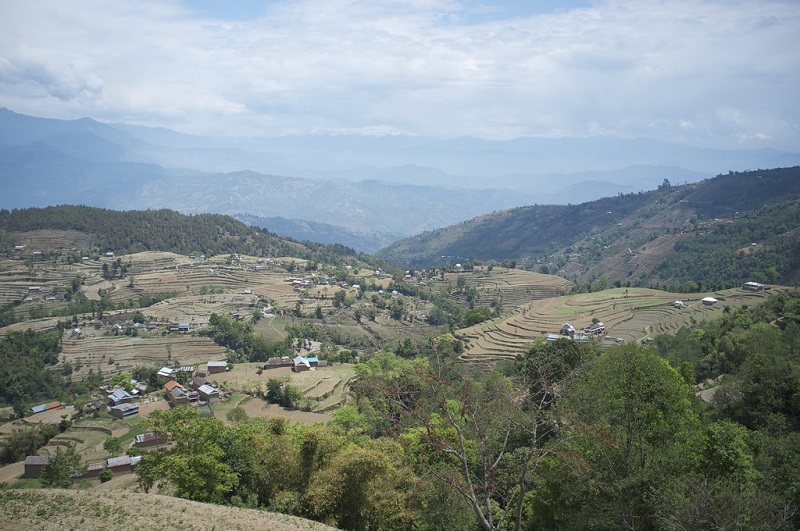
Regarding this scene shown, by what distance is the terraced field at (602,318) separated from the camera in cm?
4869

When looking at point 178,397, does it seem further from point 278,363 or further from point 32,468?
point 32,468

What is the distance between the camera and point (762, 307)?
41.2 m

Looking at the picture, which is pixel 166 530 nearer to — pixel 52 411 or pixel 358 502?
pixel 358 502

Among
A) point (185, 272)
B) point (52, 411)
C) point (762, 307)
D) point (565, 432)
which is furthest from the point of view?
point (185, 272)

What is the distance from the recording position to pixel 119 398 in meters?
43.4

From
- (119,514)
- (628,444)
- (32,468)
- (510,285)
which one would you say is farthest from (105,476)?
(510,285)

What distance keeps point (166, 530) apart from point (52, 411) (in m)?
38.8

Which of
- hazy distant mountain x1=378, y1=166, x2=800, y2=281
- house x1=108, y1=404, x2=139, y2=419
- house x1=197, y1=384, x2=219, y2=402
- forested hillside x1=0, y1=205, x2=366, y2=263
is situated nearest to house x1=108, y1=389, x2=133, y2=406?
house x1=108, y1=404, x2=139, y2=419

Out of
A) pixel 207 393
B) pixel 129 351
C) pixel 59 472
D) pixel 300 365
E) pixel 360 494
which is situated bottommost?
pixel 129 351

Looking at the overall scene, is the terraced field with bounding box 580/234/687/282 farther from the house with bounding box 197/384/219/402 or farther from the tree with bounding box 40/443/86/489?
the tree with bounding box 40/443/86/489

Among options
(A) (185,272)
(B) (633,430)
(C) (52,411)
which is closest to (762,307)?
(B) (633,430)

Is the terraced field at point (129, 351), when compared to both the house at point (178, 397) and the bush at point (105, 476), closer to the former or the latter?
the house at point (178, 397)

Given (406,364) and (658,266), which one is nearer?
A: (406,364)

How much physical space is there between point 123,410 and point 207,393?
6186 millimetres
